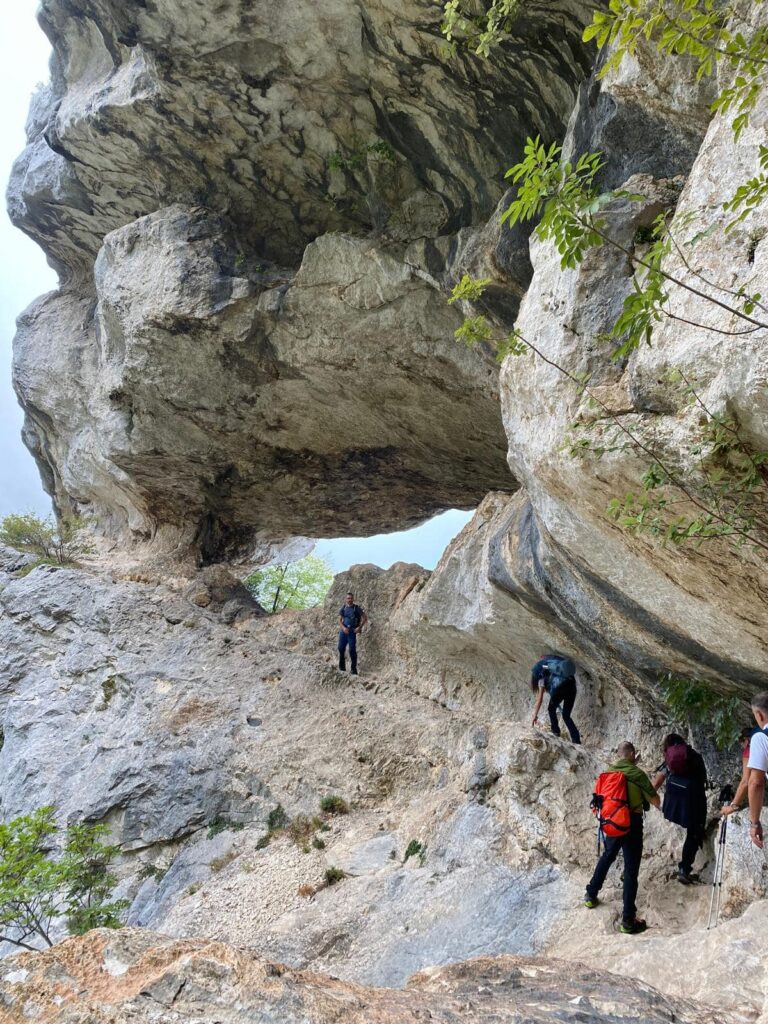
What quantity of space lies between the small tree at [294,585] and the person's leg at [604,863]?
23643 millimetres

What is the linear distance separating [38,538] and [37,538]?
2cm

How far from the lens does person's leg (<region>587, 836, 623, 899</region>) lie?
571 cm

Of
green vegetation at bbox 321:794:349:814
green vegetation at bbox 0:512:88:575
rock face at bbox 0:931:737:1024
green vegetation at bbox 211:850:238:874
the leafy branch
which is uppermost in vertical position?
the leafy branch

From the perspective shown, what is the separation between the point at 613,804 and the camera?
567 centimetres

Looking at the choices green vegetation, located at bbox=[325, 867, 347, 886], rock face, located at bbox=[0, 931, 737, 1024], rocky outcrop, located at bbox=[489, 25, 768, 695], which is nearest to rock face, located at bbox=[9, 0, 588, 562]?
rocky outcrop, located at bbox=[489, 25, 768, 695]

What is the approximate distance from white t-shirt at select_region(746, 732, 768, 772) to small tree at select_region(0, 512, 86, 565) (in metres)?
14.9

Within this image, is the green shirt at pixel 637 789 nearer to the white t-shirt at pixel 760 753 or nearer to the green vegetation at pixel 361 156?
the white t-shirt at pixel 760 753

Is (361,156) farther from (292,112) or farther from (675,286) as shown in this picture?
(675,286)

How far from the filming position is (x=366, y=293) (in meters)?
11.9

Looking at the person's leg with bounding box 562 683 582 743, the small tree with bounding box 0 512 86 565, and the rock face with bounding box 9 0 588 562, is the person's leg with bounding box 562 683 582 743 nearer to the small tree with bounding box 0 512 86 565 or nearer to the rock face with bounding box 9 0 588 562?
the rock face with bounding box 9 0 588 562

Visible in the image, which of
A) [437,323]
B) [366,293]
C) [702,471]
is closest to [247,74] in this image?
[366,293]

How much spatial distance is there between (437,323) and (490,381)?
50.0 inches

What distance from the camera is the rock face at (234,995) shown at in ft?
10.6

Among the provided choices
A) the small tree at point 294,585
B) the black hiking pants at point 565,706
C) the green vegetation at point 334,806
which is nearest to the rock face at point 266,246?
the black hiking pants at point 565,706
